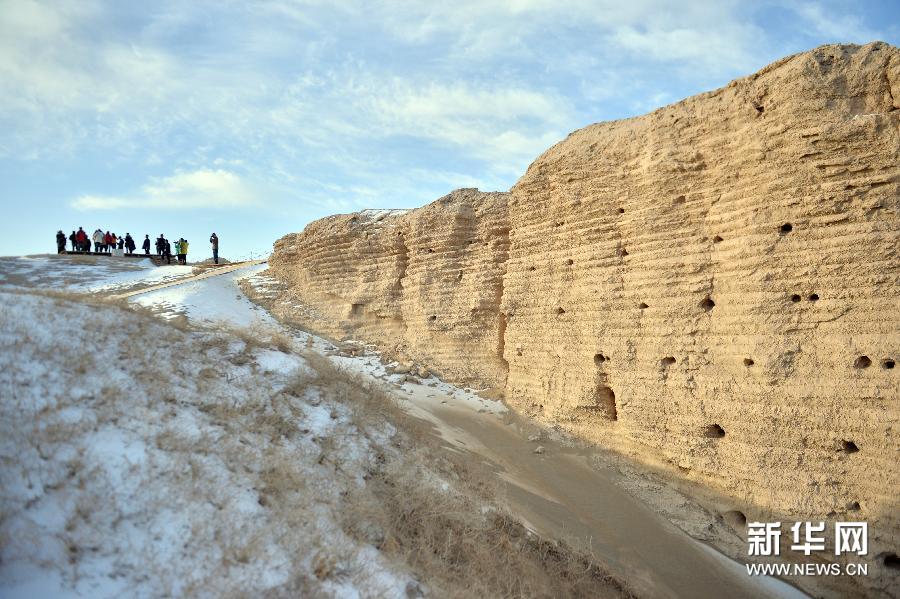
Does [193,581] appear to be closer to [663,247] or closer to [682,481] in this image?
[682,481]

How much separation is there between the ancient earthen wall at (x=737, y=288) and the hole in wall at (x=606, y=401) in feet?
0.08

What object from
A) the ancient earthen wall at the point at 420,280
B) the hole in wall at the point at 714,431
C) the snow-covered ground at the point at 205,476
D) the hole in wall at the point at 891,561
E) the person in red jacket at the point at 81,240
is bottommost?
the hole in wall at the point at 891,561

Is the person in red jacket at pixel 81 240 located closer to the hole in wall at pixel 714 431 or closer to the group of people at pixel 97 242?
the group of people at pixel 97 242

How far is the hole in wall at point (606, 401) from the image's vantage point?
33.7ft

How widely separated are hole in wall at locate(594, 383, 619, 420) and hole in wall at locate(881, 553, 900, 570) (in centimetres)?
408

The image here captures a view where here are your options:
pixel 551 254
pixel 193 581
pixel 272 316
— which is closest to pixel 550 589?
pixel 193 581

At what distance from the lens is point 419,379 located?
13.2 metres

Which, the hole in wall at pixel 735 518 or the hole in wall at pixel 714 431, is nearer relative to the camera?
the hole in wall at pixel 735 518

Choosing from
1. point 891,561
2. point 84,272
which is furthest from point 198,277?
point 891,561

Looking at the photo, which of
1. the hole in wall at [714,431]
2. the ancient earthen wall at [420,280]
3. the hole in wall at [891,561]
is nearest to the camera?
the hole in wall at [891,561]

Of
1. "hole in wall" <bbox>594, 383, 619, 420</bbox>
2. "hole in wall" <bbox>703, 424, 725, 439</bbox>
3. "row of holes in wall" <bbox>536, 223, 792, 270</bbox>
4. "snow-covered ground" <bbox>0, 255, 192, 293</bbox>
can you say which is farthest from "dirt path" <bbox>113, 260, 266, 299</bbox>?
"hole in wall" <bbox>703, 424, 725, 439</bbox>

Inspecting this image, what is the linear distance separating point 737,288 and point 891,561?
3.62m

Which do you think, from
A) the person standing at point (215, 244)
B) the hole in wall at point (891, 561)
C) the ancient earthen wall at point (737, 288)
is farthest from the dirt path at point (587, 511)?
the person standing at point (215, 244)

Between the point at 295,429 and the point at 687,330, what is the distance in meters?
5.75
